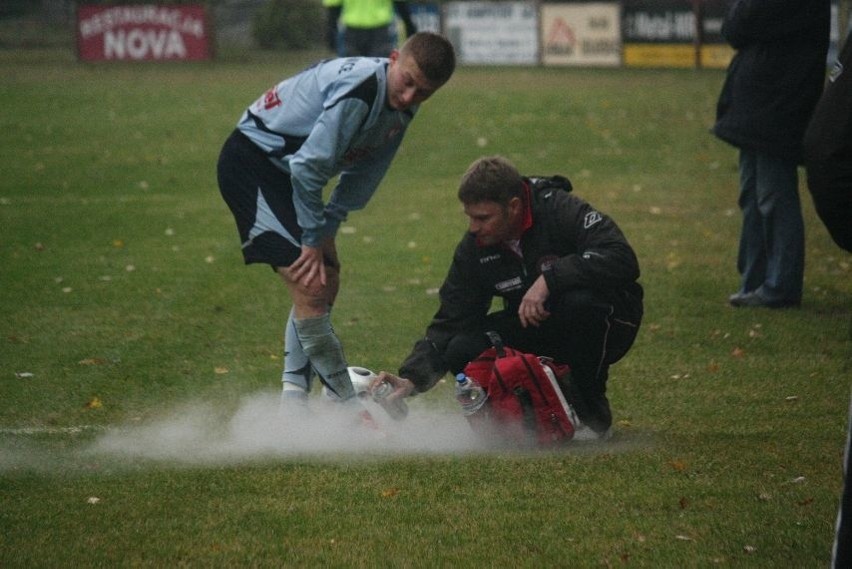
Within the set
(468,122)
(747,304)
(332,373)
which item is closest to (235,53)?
(468,122)

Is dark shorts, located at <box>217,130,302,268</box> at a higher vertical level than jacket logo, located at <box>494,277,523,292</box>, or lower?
higher

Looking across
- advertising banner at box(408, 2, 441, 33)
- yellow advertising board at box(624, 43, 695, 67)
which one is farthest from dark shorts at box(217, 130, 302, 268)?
advertising banner at box(408, 2, 441, 33)

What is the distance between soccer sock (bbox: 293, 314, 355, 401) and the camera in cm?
639

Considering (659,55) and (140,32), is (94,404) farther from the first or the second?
(140,32)

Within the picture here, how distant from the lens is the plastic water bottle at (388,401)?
645 cm

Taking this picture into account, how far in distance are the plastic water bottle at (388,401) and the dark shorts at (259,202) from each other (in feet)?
2.34

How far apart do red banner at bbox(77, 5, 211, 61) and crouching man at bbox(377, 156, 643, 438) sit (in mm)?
28708

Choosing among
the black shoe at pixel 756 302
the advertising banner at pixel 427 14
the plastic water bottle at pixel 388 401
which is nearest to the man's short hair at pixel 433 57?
the plastic water bottle at pixel 388 401

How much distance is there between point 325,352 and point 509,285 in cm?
86

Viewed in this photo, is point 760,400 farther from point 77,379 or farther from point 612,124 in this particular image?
point 612,124

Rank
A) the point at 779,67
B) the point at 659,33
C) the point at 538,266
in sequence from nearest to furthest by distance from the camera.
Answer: the point at 538,266
the point at 779,67
the point at 659,33

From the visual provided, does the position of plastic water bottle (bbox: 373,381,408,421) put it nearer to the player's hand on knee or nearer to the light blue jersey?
the player's hand on knee

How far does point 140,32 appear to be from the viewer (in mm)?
33875

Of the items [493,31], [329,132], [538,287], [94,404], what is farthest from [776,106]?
[493,31]
